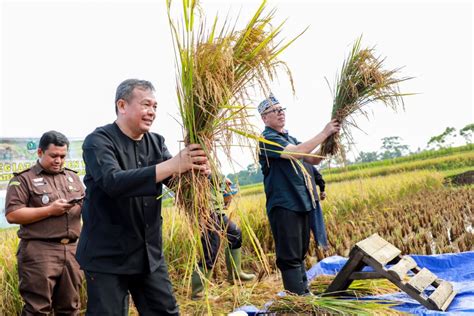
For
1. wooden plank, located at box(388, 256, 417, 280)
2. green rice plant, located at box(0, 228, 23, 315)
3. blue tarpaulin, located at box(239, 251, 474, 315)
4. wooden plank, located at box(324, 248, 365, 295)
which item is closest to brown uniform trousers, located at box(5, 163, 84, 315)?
green rice plant, located at box(0, 228, 23, 315)

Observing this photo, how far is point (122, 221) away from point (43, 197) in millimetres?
1121

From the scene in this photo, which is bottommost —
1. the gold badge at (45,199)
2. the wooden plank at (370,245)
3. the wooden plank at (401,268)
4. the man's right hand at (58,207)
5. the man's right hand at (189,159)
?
the wooden plank at (401,268)

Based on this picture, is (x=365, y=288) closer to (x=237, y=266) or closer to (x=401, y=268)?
(x=401, y=268)

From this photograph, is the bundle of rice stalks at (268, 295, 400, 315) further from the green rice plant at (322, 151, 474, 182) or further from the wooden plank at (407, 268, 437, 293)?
the green rice plant at (322, 151, 474, 182)

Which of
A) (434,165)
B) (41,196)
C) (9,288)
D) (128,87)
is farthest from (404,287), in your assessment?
(434,165)

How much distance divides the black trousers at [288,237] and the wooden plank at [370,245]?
0.44 m

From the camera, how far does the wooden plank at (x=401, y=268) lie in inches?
116

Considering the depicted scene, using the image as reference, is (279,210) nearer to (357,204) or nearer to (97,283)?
(97,283)

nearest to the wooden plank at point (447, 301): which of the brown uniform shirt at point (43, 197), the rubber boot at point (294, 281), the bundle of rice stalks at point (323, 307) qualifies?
the bundle of rice stalks at point (323, 307)

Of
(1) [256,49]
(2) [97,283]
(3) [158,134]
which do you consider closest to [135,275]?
(2) [97,283]

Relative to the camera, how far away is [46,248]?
272 centimetres

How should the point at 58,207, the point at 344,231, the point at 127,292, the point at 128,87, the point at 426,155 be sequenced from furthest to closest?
1. the point at 426,155
2. the point at 344,231
3. the point at 58,207
4. the point at 127,292
5. the point at 128,87

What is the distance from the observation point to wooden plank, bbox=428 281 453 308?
9.39 feet

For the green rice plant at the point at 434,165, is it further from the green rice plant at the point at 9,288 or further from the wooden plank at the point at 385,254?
the green rice plant at the point at 9,288
